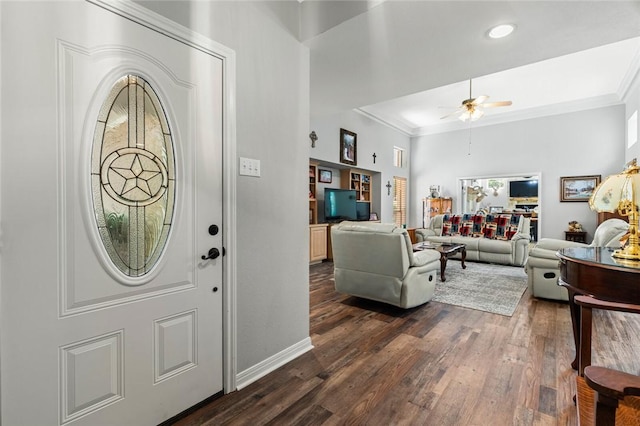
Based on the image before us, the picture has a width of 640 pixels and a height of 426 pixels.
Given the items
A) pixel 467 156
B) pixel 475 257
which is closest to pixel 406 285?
pixel 475 257

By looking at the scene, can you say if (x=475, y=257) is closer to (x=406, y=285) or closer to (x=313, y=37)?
(x=406, y=285)

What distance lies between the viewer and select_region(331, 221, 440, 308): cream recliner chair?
10.0 feet

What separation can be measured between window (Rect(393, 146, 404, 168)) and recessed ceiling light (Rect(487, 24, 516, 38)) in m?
6.22

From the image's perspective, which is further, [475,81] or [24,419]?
[475,81]

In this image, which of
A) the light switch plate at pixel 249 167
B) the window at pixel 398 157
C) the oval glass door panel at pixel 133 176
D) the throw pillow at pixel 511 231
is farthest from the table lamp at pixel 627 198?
the window at pixel 398 157

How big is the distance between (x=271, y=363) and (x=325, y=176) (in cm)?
485

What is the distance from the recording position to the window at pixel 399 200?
8445 millimetres

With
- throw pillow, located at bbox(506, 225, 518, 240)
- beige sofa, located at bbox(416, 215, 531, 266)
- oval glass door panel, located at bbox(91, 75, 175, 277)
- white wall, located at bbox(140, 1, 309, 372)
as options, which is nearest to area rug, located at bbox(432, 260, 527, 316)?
beige sofa, located at bbox(416, 215, 531, 266)

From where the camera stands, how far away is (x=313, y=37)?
2268mm

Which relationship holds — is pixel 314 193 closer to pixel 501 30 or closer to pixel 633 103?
pixel 501 30

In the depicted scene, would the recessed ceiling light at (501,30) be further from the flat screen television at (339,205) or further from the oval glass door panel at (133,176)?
the flat screen television at (339,205)

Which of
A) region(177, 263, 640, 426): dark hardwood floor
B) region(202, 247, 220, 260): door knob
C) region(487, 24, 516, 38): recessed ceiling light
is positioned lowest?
region(177, 263, 640, 426): dark hardwood floor

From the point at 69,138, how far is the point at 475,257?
637 centimetres

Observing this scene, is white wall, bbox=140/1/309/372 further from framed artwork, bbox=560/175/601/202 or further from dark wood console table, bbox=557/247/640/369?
framed artwork, bbox=560/175/601/202
